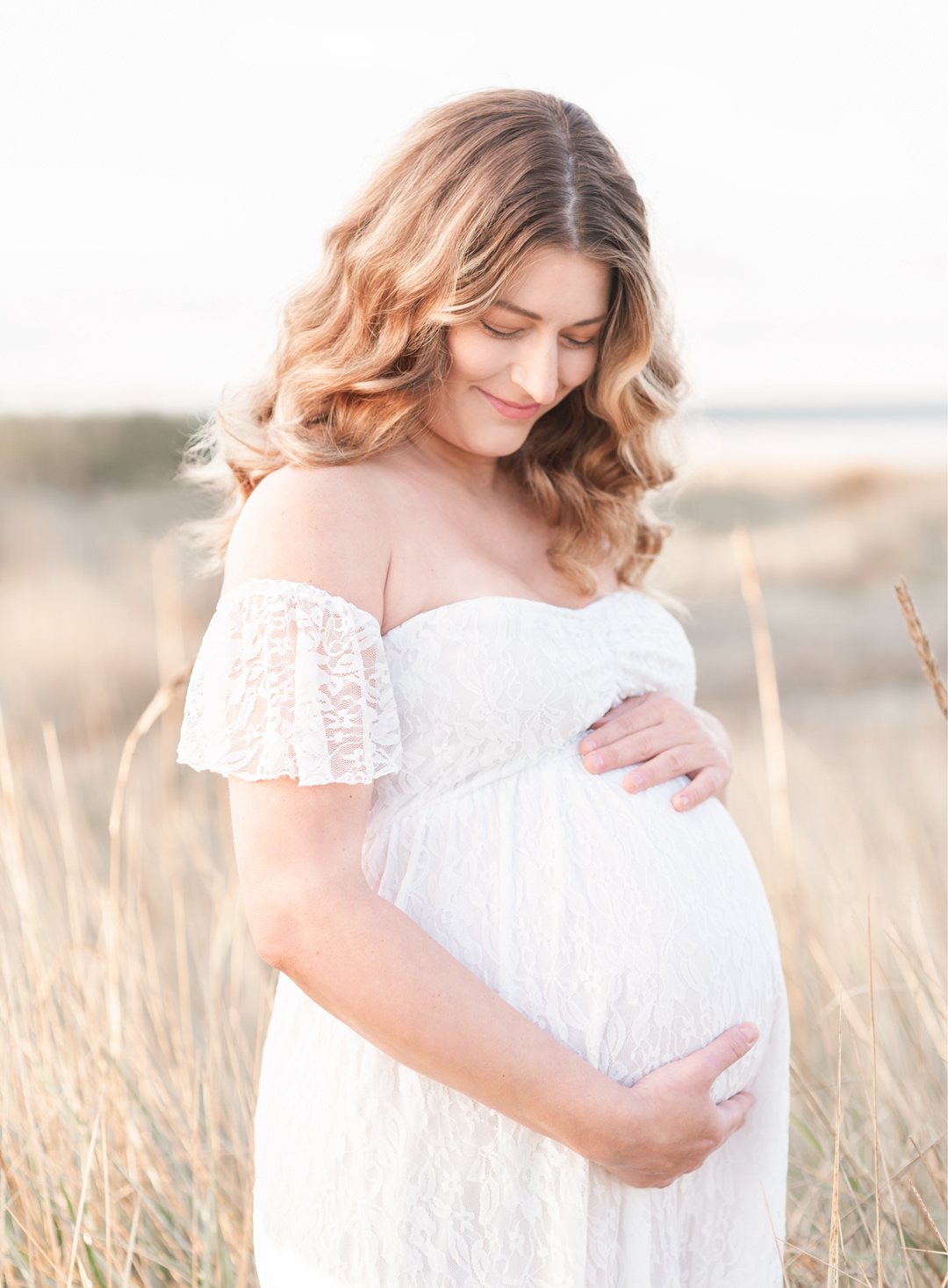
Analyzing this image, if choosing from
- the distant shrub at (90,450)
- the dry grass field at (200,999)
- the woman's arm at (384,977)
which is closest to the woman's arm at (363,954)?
the woman's arm at (384,977)

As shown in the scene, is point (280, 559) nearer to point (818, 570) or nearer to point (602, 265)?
point (602, 265)

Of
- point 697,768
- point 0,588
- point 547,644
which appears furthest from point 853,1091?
point 0,588

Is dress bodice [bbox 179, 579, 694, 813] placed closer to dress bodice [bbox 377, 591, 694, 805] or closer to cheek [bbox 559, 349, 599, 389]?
dress bodice [bbox 377, 591, 694, 805]

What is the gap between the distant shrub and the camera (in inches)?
520

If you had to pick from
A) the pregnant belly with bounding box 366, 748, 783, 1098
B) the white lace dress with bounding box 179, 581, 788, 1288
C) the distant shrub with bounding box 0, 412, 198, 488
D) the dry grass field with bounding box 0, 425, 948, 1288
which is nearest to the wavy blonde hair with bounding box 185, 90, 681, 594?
the white lace dress with bounding box 179, 581, 788, 1288

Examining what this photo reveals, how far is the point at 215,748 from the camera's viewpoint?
1271mm

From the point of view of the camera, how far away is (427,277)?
148 centimetres

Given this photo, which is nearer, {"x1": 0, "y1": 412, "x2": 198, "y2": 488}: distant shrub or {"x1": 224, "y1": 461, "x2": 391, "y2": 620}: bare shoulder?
{"x1": 224, "y1": 461, "x2": 391, "y2": 620}: bare shoulder

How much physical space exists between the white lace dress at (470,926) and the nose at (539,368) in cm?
32

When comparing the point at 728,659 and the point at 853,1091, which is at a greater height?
the point at 853,1091

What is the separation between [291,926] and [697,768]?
0.73 metres

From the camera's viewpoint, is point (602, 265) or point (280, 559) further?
point (602, 265)

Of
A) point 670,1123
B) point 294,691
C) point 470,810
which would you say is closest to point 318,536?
point 294,691

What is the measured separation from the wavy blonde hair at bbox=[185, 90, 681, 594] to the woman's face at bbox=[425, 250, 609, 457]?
0.03 m
